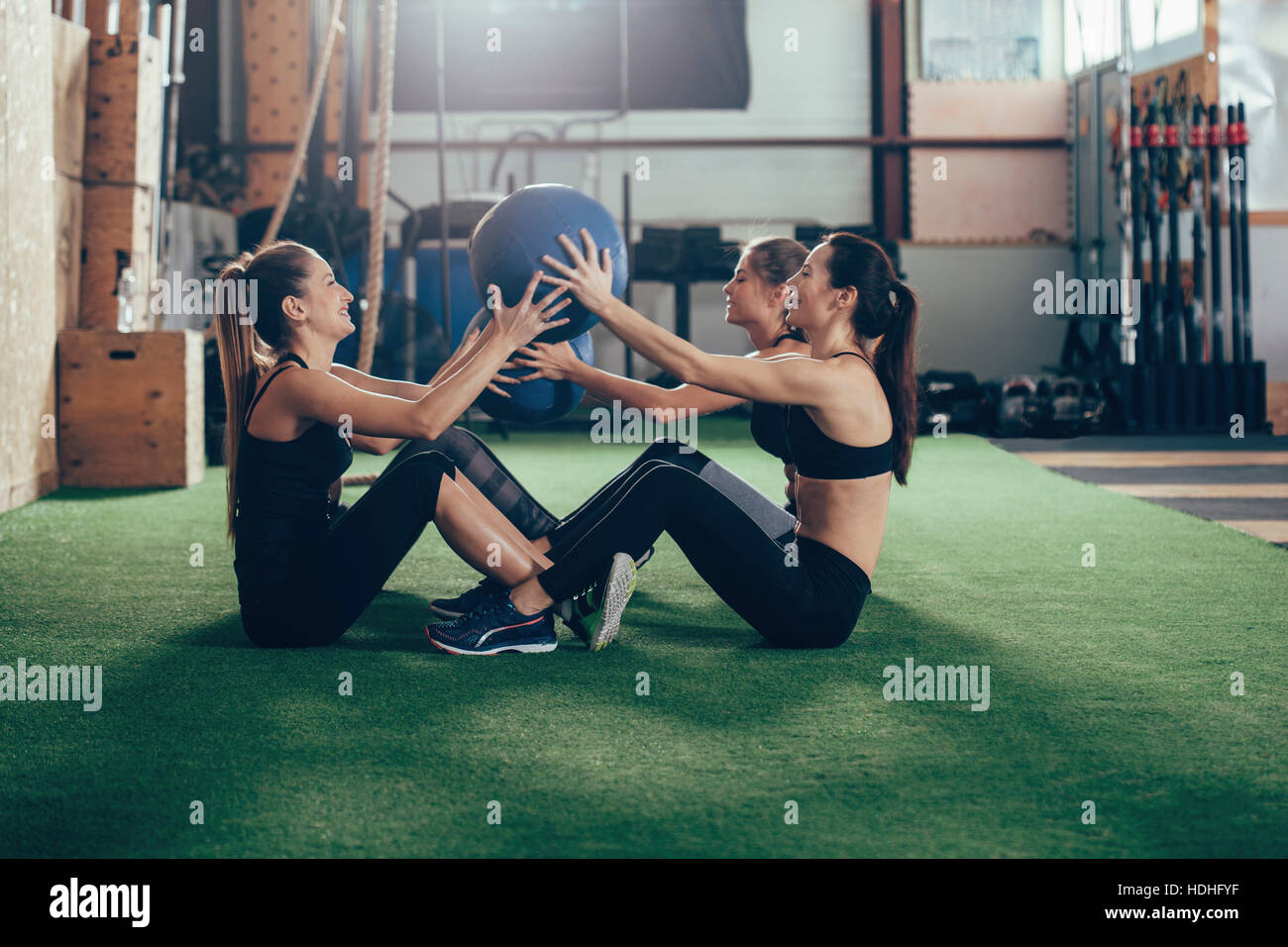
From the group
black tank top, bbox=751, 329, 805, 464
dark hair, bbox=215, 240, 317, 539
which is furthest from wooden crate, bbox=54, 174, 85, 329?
black tank top, bbox=751, 329, 805, 464

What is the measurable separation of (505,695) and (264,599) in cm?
57

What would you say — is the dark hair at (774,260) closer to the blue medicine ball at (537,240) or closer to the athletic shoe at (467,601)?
the blue medicine ball at (537,240)

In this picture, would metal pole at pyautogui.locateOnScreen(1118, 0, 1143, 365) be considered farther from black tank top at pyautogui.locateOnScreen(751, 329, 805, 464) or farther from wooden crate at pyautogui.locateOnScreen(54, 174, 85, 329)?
wooden crate at pyautogui.locateOnScreen(54, 174, 85, 329)

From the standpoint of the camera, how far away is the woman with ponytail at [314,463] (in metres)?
2.33

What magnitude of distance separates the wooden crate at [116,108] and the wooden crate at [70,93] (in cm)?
3

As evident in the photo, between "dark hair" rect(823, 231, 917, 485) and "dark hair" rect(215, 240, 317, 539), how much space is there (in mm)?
1015

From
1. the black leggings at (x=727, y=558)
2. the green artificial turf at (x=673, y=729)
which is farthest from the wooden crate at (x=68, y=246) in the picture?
the black leggings at (x=727, y=558)

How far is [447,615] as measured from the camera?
2842 millimetres

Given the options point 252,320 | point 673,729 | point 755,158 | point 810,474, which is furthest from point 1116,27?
point 673,729

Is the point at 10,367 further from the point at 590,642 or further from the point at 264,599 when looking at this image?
the point at 590,642

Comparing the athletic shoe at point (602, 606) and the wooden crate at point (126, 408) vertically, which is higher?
the wooden crate at point (126, 408)

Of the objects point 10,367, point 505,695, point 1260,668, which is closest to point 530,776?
point 505,695

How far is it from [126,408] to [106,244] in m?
0.71

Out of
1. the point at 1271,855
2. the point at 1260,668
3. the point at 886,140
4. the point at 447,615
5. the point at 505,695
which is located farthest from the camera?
the point at 886,140
